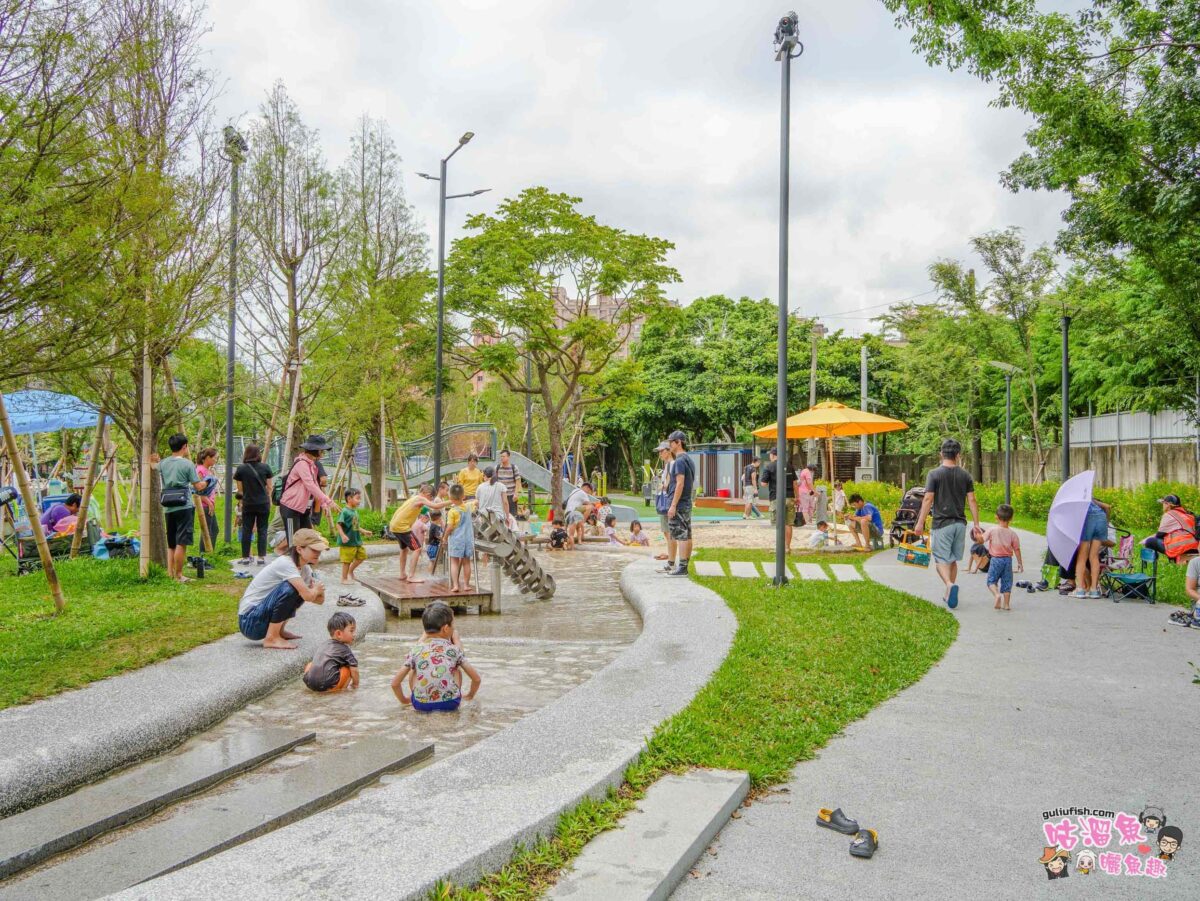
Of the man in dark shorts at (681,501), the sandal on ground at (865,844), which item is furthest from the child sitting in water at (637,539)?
the sandal on ground at (865,844)

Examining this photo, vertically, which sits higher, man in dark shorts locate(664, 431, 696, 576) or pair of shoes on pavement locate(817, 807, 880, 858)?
man in dark shorts locate(664, 431, 696, 576)

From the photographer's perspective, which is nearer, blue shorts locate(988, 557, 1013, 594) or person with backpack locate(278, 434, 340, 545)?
blue shorts locate(988, 557, 1013, 594)

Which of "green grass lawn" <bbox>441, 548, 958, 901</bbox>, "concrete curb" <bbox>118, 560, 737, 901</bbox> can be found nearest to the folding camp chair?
"green grass lawn" <bbox>441, 548, 958, 901</bbox>

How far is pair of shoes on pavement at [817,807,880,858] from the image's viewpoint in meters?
3.73

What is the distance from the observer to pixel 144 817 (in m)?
4.46

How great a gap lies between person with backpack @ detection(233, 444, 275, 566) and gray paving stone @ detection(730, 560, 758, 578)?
646 cm

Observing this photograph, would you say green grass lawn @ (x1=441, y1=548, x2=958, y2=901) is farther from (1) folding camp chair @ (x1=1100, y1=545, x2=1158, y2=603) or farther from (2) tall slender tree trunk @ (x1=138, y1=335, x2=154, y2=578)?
(2) tall slender tree trunk @ (x1=138, y1=335, x2=154, y2=578)

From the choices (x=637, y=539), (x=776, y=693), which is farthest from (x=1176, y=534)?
(x=637, y=539)

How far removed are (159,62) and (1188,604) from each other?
13490 mm

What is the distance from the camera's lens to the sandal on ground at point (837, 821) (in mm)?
3952

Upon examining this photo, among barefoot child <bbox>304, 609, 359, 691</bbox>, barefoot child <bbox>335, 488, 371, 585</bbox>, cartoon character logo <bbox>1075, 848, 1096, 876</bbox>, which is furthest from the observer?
barefoot child <bbox>335, 488, 371, 585</bbox>

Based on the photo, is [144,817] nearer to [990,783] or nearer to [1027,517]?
[990,783]

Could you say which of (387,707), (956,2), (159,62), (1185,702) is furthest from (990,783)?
(159,62)

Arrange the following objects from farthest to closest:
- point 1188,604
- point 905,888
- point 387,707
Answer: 1. point 1188,604
2. point 387,707
3. point 905,888
